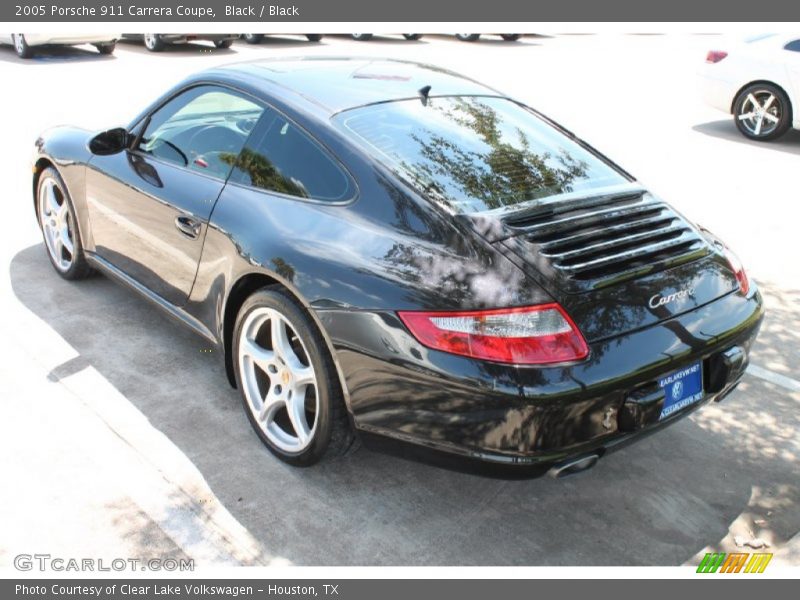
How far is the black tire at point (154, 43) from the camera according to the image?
16328 millimetres

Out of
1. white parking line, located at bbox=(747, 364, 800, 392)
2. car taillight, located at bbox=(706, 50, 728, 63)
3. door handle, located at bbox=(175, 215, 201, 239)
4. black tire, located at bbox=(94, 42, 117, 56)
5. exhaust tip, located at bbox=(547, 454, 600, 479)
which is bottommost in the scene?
black tire, located at bbox=(94, 42, 117, 56)

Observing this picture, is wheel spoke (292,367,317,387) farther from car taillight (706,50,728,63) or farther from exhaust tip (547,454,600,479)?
car taillight (706,50,728,63)

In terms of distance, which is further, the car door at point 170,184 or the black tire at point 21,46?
the black tire at point 21,46

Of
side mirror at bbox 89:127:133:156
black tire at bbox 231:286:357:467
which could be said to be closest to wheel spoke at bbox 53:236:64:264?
side mirror at bbox 89:127:133:156

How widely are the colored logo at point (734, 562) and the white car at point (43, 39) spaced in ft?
47.2

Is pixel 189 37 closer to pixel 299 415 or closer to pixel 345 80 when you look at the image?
pixel 345 80

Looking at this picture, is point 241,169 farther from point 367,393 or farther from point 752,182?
point 752,182

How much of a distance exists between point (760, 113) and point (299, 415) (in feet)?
28.9

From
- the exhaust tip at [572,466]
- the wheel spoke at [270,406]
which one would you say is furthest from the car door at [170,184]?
the exhaust tip at [572,466]

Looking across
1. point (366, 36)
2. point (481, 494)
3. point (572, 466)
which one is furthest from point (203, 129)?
point (366, 36)

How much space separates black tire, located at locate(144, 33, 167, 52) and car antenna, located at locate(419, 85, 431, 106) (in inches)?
551

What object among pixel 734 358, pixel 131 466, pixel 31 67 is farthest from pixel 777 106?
pixel 31 67

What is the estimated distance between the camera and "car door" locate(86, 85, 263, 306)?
3.82 m

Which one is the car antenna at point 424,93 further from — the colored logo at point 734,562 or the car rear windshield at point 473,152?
the colored logo at point 734,562
